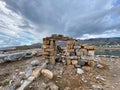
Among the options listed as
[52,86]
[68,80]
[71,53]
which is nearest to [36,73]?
[52,86]

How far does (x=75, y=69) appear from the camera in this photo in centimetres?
816

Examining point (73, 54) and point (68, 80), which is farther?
point (73, 54)

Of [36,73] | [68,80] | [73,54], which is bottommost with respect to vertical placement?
[68,80]

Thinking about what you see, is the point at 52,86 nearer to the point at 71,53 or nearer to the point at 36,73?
the point at 36,73

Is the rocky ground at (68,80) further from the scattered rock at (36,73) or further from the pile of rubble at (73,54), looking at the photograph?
the pile of rubble at (73,54)

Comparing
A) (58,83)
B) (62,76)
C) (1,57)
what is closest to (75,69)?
(62,76)

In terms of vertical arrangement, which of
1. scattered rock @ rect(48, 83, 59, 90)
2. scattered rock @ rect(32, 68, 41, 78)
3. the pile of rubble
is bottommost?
scattered rock @ rect(48, 83, 59, 90)

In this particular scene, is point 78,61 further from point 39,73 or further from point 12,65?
point 12,65

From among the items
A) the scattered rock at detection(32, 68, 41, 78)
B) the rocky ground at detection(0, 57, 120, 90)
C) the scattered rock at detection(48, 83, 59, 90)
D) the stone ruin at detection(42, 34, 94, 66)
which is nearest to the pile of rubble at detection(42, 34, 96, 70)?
the stone ruin at detection(42, 34, 94, 66)

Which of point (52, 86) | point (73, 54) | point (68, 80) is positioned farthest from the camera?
point (73, 54)

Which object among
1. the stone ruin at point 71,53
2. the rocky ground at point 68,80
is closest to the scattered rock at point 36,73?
the rocky ground at point 68,80

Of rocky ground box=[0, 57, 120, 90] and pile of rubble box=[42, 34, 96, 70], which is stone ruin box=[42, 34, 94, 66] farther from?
rocky ground box=[0, 57, 120, 90]

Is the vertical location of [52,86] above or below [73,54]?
below

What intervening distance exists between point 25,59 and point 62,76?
4.66 meters
